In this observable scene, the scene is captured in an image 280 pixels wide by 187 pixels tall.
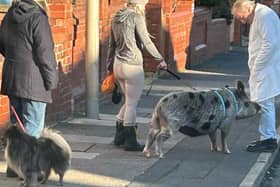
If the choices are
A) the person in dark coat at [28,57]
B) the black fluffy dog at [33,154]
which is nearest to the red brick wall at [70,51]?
the person in dark coat at [28,57]

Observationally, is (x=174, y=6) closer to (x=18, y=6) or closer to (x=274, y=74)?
(x=274, y=74)

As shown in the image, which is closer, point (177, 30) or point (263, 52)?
point (263, 52)

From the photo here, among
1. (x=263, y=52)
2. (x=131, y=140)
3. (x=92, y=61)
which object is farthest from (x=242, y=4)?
(x=92, y=61)

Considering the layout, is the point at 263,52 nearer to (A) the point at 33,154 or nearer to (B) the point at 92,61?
(A) the point at 33,154

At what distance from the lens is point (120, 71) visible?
8078mm

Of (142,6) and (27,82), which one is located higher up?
(142,6)

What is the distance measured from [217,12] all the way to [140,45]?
15421 mm

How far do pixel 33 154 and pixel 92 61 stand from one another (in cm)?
450

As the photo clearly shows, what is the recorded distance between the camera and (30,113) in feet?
21.3

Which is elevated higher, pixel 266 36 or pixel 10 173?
pixel 266 36

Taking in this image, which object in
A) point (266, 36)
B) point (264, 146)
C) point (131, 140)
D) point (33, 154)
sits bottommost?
point (264, 146)

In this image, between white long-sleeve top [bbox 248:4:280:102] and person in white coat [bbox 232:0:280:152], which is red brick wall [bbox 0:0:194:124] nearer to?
person in white coat [bbox 232:0:280:152]

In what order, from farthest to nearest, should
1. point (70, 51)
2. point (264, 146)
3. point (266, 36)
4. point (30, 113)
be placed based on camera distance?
point (70, 51), point (264, 146), point (266, 36), point (30, 113)

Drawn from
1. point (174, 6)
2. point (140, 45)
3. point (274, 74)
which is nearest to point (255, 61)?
point (274, 74)
